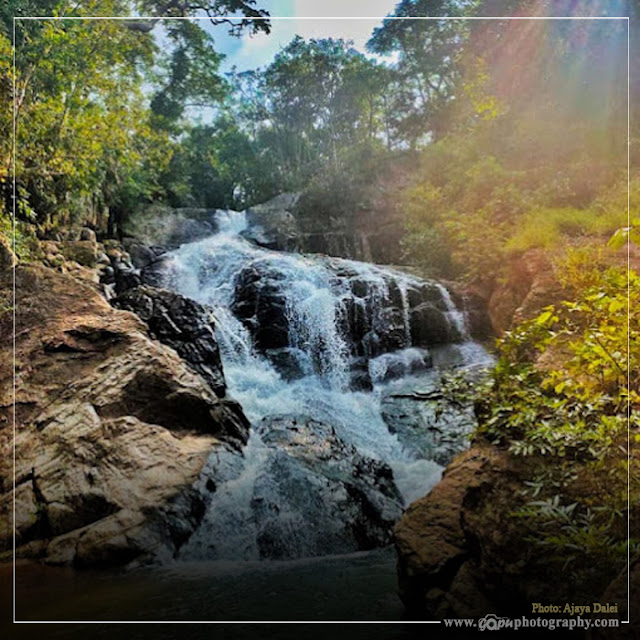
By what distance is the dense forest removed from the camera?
2.12 m

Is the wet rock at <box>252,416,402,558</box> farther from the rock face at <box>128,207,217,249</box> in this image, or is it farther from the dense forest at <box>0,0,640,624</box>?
the rock face at <box>128,207,217,249</box>

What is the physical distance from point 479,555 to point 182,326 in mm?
4631

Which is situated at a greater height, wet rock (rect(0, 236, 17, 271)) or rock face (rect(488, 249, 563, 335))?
wet rock (rect(0, 236, 17, 271))

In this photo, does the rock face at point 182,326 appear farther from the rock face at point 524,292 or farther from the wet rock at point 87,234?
the rock face at point 524,292

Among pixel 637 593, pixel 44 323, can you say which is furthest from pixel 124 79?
pixel 637 593

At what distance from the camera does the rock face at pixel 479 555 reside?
1.90m

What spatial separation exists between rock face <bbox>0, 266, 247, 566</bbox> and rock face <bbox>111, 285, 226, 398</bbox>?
575 mm

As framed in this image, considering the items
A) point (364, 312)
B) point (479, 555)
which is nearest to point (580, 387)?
point (479, 555)

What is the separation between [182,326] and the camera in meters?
5.91

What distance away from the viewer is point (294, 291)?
7.45 m

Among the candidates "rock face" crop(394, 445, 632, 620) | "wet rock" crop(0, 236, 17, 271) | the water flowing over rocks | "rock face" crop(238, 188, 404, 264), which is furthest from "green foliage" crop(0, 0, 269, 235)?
"rock face" crop(394, 445, 632, 620)

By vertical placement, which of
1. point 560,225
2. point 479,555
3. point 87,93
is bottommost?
point 479,555

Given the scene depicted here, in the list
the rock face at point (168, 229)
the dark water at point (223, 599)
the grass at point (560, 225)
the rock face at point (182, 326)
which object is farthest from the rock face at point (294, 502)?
the rock face at point (168, 229)

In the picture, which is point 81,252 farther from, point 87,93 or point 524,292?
point 524,292
